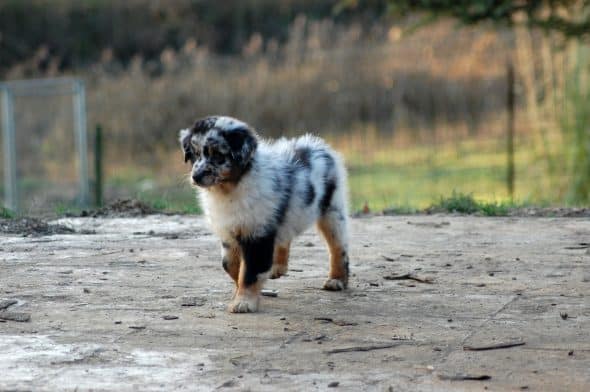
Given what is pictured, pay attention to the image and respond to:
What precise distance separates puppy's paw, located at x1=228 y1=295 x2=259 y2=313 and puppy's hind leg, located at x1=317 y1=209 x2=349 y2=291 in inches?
33.5

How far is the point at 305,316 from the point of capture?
22.6ft

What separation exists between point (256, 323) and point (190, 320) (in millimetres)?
378

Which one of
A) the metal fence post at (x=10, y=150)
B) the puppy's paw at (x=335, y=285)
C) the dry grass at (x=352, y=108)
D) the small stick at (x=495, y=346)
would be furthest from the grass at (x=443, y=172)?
the small stick at (x=495, y=346)

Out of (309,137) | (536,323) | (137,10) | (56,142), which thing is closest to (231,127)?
(309,137)

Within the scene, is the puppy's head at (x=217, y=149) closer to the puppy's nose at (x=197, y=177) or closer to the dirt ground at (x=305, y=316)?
the puppy's nose at (x=197, y=177)

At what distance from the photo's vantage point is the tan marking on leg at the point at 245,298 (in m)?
6.93

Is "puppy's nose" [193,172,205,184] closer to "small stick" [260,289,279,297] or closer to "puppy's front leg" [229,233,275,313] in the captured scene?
"puppy's front leg" [229,233,275,313]

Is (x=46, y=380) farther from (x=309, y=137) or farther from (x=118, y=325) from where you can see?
(x=309, y=137)

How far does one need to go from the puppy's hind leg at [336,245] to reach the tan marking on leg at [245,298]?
814 millimetres

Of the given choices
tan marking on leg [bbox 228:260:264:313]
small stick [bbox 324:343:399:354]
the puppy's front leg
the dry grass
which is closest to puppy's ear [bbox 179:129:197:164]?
the puppy's front leg

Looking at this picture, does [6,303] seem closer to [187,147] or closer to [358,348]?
[187,147]

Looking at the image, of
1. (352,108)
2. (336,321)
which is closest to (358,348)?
(336,321)

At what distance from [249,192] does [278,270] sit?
1043 millimetres

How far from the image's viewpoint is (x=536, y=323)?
659 cm
